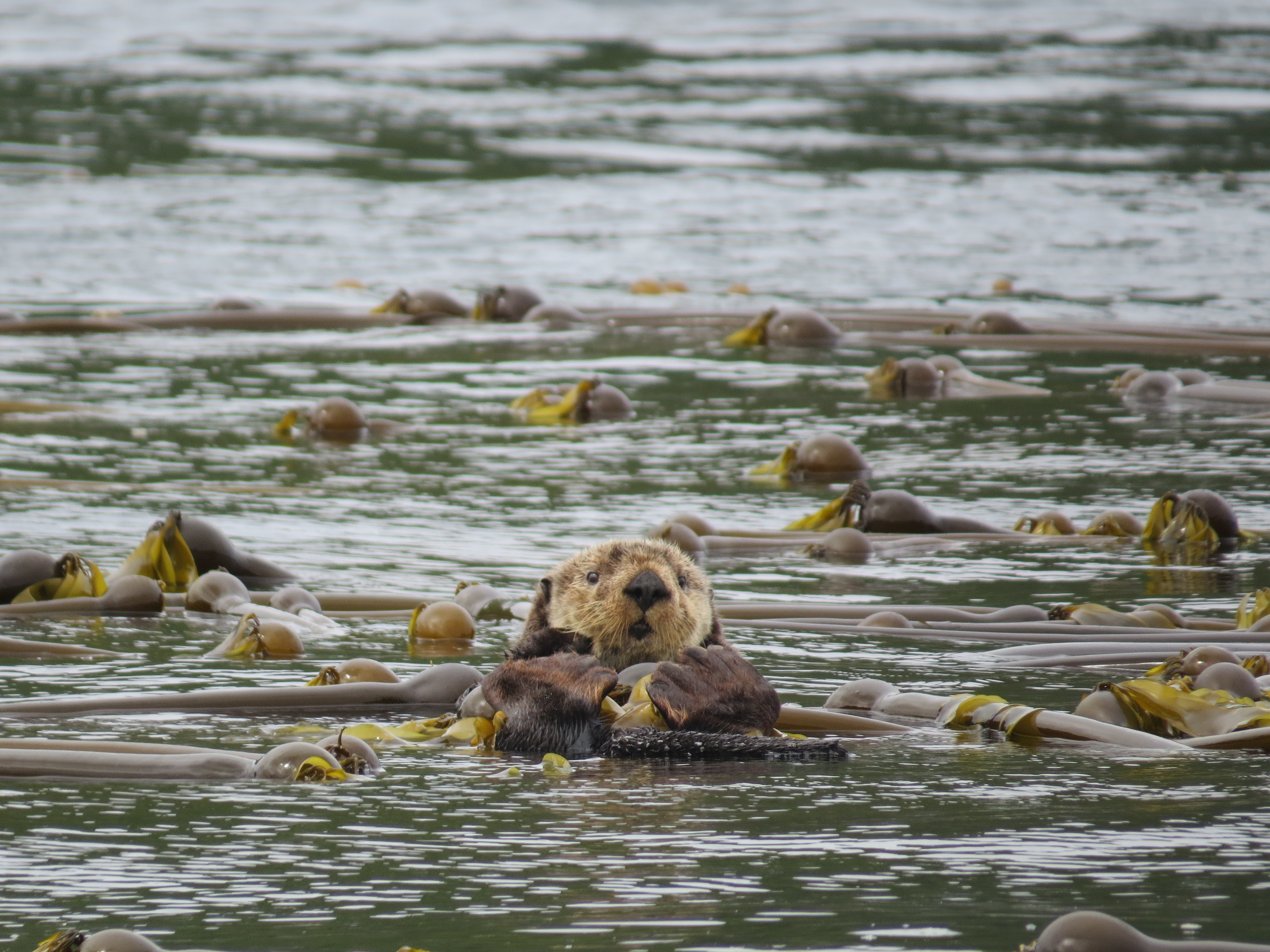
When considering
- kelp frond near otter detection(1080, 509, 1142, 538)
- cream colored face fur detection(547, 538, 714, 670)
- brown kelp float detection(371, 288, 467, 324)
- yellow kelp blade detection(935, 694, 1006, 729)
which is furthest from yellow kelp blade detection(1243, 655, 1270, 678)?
brown kelp float detection(371, 288, 467, 324)

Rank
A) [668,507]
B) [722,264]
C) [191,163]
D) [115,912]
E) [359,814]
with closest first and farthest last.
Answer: [115,912], [359,814], [668,507], [722,264], [191,163]

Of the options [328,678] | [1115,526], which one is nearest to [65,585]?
[328,678]

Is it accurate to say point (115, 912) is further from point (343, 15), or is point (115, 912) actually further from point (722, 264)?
point (343, 15)

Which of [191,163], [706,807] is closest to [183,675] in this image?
[706,807]

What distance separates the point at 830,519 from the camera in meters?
6.01

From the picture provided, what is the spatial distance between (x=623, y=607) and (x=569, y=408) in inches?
182

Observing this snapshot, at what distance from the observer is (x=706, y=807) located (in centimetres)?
296

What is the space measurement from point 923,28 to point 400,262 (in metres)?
16.2

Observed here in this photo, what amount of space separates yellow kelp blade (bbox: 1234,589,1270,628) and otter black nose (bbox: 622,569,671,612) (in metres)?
1.70

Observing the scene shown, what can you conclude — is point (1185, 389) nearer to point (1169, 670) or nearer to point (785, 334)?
→ point (785, 334)

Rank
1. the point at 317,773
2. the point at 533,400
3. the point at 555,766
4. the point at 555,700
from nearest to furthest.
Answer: the point at 317,773, the point at 555,766, the point at 555,700, the point at 533,400

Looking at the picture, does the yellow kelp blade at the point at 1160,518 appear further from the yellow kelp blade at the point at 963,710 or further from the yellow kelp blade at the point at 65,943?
the yellow kelp blade at the point at 65,943

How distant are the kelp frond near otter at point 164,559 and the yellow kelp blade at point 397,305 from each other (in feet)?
20.0

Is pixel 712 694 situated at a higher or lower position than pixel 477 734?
higher
